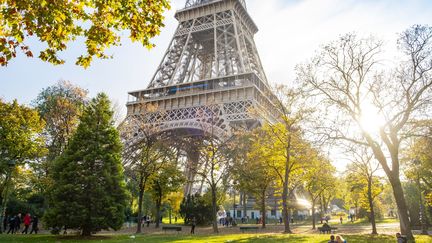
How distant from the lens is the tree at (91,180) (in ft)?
63.8

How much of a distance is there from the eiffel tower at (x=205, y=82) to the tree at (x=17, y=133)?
408 inches

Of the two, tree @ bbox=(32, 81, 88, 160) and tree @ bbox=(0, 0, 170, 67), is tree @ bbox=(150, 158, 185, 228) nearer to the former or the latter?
tree @ bbox=(32, 81, 88, 160)

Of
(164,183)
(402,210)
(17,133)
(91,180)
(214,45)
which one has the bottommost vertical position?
(402,210)

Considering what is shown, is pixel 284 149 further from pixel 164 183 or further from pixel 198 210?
pixel 164 183

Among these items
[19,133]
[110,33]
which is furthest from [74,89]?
[110,33]

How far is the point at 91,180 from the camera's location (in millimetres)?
20328

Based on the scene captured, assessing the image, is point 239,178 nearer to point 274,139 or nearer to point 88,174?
point 274,139

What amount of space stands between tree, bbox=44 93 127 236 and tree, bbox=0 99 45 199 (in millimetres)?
4174

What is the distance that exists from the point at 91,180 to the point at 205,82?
24258 mm

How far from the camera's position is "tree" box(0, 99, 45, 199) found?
22.8 m

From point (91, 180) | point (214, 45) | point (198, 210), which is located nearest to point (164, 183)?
point (198, 210)

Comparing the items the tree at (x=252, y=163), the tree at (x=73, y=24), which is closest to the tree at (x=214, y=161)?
the tree at (x=252, y=163)

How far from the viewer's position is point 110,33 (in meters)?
7.31

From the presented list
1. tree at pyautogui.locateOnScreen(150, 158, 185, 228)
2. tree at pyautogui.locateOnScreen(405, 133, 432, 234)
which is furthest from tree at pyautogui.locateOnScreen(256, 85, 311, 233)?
tree at pyautogui.locateOnScreen(150, 158, 185, 228)
